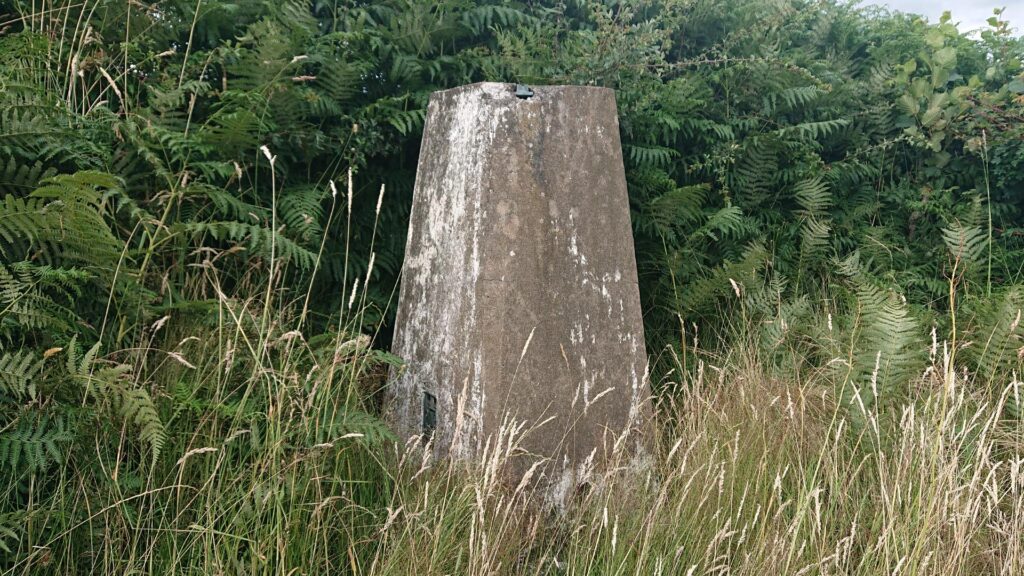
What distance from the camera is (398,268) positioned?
11.0 feet

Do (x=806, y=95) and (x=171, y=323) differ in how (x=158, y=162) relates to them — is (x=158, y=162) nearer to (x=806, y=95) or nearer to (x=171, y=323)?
(x=171, y=323)

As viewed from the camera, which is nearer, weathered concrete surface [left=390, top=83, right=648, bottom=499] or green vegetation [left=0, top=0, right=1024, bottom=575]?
green vegetation [left=0, top=0, right=1024, bottom=575]

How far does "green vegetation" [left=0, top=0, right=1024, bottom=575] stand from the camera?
77.6 inches

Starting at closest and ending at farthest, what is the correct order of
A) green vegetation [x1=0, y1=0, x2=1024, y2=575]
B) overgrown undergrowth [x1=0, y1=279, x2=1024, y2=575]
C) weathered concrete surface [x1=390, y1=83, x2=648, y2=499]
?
overgrown undergrowth [x1=0, y1=279, x2=1024, y2=575], green vegetation [x1=0, y1=0, x2=1024, y2=575], weathered concrete surface [x1=390, y1=83, x2=648, y2=499]

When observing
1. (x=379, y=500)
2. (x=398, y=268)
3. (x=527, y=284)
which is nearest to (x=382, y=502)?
(x=379, y=500)

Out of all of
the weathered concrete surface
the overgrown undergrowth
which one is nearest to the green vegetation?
the overgrown undergrowth

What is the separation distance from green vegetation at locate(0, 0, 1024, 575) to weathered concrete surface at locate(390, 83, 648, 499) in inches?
8.0

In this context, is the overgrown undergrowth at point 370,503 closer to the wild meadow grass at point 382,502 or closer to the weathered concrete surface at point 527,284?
the wild meadow grass at point 382,502

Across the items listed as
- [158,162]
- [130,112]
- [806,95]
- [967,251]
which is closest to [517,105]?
[158,162]

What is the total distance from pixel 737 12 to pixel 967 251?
5.76ft

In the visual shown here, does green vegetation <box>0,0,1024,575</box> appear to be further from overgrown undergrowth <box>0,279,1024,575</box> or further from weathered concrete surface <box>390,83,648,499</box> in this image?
weathered concrete surface <box>390,83,648,499</box>

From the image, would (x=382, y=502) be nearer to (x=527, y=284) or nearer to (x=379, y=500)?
(x=379, y=500)

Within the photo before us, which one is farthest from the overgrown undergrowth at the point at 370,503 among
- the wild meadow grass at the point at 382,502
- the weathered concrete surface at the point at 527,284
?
the weathered concrete surface at the point at 527,284

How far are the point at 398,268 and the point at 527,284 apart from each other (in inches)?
36.1
